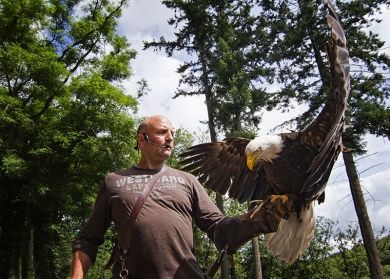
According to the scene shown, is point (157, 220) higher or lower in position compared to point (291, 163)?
lower

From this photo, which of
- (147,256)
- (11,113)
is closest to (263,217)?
(147,256)

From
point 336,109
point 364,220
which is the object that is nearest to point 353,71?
point 364,220

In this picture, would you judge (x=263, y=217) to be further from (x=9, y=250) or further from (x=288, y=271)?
(x=288, y=271)

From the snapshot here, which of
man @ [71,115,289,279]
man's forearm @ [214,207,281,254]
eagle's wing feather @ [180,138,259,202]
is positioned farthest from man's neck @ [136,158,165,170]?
eagle's wing feather @ [180,138,259,202]

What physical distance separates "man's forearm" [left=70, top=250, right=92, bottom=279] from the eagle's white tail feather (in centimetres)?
221

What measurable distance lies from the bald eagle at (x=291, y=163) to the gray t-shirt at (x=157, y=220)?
72 centimetres

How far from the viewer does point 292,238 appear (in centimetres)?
429

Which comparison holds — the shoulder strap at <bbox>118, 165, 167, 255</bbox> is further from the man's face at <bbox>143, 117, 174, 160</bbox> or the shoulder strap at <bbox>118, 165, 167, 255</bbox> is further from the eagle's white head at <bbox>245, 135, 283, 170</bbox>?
the eagle's white head at <bbox>245, 135, 283, 170</bbox>

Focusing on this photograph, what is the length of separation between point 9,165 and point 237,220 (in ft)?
47.5

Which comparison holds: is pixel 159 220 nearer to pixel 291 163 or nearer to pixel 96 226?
pixel 96 226

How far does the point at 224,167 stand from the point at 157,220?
375 centimetres

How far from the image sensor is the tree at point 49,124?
16.6 meters

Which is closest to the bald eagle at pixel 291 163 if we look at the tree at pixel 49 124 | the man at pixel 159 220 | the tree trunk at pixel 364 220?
the man at pixel 159 220

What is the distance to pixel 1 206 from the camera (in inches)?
830
